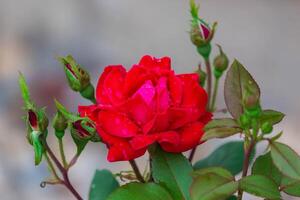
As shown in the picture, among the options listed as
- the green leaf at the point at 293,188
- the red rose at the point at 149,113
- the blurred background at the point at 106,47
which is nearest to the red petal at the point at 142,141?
the red rose at the point at 149,113

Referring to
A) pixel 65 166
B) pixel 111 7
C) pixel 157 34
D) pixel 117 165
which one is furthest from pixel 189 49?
pixel 65 166

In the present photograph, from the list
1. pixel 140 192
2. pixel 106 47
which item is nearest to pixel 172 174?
pixel 140 192

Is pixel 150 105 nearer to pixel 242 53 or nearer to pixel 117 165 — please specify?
pixel 117 165

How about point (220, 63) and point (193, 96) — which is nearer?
point (193, 96)

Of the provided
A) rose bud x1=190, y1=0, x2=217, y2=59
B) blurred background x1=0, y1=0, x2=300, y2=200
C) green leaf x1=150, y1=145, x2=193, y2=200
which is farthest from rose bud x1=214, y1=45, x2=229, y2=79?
blurred background x1=0, y1=0, x2=300, y2=200

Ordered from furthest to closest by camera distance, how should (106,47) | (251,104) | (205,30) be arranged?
(106,47)
(205,30)
(251,104)

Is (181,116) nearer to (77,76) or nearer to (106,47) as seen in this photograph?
(77,76)

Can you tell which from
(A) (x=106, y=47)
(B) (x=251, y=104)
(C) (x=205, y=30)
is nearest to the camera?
(B) (x=251, y=104)
